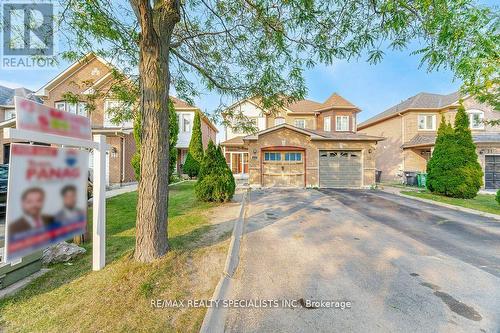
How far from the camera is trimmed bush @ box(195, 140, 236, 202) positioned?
367 inches

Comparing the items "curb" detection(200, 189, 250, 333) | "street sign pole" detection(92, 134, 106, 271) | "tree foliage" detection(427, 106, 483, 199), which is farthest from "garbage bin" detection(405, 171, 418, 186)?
"street sign pole" detection(92, 134, 106, 271)

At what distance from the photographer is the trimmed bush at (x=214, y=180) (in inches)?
367

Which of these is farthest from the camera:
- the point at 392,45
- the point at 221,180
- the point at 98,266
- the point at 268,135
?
the point at 268,135

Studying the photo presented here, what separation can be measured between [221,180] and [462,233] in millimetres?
7901

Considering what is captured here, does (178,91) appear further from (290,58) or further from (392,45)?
(392,45)

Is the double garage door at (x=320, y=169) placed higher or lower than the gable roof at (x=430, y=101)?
lower

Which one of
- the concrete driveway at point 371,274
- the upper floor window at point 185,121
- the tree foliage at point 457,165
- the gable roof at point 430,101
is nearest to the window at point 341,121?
the gable roof at point 430,101

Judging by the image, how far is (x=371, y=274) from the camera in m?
3.68

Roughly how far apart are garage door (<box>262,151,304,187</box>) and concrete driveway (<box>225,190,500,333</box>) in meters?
8.49

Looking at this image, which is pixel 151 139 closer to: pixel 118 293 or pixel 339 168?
pixel 118 293

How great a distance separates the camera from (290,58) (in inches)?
219

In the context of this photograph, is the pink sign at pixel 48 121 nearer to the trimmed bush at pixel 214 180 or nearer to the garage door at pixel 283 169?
the trimmed bush at pixel 214 180

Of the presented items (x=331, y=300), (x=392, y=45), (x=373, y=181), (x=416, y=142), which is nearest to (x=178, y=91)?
(x=392, y=45)

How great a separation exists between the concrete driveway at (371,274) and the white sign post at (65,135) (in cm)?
232
